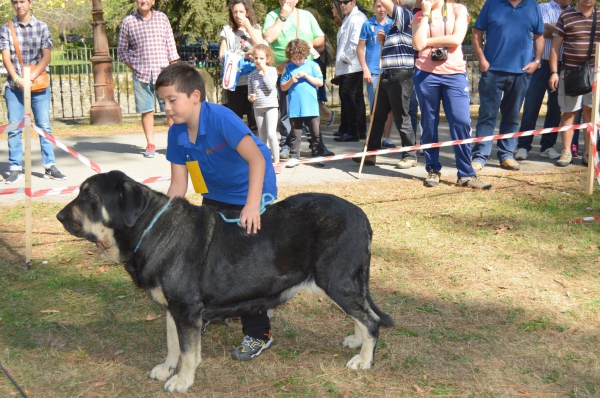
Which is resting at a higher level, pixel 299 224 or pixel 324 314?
pixel 299 224

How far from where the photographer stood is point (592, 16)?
8.93m

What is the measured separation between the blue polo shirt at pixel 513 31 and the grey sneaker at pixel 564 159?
1.69 meters

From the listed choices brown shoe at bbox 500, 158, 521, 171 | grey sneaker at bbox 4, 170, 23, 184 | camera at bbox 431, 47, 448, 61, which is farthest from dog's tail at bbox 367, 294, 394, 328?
grey sneaker at bbox 4, 170, 23, 184

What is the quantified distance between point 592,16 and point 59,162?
27.1 feet

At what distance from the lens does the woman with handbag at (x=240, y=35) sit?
31.1 feet

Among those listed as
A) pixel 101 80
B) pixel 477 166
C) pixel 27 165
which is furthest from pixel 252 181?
pixel 101 80

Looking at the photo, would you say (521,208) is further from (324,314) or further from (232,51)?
(232,51)

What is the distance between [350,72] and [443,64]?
3.43 meters

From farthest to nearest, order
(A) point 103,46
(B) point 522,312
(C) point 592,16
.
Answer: (A) point 103,46
(C) point 592,16
(B) point 522,312

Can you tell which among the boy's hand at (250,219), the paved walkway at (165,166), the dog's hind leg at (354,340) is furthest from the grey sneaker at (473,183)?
the boy's hand at (250,219)

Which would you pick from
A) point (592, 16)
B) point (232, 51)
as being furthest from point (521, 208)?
point (232, 51)

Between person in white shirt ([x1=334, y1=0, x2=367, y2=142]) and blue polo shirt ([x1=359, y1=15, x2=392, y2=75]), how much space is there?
1.21 ft

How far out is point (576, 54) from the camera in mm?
9031

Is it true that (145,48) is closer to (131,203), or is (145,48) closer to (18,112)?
(18,112)
